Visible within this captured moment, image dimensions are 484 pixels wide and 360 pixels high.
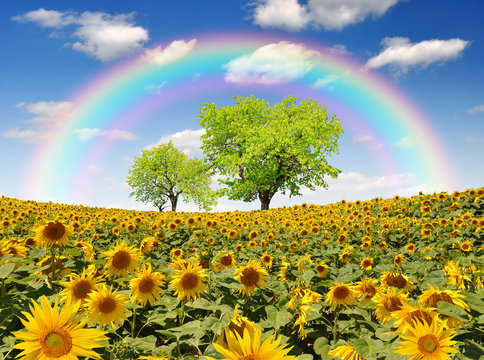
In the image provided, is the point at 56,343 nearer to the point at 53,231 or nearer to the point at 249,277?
the point at 249,277

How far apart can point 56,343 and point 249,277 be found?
1958mm

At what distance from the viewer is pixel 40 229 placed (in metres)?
3.72

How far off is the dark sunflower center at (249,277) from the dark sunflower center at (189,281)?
0.57m

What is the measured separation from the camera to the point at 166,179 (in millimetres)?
54000

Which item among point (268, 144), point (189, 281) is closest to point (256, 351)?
point (189, 281)

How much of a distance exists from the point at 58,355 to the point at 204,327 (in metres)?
0.95

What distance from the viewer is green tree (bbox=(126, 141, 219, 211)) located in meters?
52.3

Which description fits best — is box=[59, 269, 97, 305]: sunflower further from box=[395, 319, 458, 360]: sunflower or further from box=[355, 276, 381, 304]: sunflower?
box=[355, 276, 381, 304]: sunflower

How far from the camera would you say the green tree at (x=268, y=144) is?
3400cm

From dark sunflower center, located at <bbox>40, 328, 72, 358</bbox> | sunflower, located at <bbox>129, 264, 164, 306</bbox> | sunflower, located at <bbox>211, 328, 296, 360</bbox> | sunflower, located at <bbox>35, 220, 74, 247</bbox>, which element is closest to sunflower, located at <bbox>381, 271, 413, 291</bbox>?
sunflower, located at <bbox>129, 264, 164, 306</bbox>

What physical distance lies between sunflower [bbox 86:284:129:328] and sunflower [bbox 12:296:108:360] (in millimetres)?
902

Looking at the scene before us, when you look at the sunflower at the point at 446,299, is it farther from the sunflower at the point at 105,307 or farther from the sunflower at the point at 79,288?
the sunflower at the point at 79,288

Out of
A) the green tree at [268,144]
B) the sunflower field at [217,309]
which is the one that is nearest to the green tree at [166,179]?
the green tree at [268,144]

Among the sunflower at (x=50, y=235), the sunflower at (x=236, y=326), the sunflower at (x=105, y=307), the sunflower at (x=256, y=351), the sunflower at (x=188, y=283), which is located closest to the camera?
the sunflower at (x=256, y=351)
